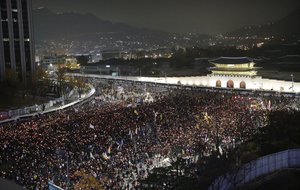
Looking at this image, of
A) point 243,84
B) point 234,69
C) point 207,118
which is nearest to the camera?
point 207,118

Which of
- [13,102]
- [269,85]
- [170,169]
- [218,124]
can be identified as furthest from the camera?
[269,85]

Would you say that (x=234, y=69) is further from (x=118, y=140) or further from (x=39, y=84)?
(x=118, y=140)

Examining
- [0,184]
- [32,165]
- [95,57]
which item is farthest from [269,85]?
[95,57]

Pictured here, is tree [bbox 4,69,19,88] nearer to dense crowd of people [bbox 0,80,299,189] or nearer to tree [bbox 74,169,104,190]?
dense crowd of people [bbox 0,80,299,189]

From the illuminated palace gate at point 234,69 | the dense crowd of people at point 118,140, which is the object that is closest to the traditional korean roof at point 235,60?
the illuminated palace gate at point 234,69

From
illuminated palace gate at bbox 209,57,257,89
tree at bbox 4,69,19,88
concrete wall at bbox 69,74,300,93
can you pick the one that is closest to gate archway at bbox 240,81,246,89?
illuminated palace gate at bbox 209,57,257,89

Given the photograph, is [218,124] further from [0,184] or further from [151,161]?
A: [0,184]

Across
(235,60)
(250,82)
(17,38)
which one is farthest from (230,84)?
(17,38)
